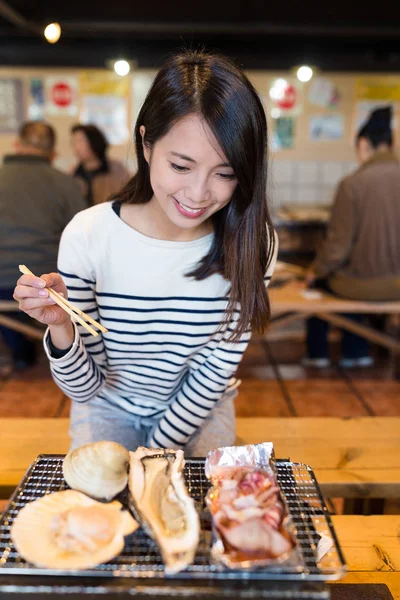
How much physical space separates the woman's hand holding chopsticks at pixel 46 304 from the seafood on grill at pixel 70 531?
356 millimetres

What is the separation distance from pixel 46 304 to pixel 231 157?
459 mm

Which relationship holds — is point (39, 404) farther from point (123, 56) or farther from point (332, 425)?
point (123, 56)

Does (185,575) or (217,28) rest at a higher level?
(217,28)

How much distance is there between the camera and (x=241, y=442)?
64.3 inches

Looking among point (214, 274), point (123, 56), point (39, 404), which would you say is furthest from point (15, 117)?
point (214, 274)

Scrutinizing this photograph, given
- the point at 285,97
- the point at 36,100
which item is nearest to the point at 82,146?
the point at 36,100

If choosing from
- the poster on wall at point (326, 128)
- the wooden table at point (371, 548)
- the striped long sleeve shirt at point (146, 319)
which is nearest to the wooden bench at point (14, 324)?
the striped long sleeve shirt at point (146, 319)

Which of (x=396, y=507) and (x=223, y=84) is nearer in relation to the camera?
(x=223, y=84)

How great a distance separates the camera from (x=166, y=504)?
2.96 feet

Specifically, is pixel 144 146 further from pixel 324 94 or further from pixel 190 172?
pixel 324 94

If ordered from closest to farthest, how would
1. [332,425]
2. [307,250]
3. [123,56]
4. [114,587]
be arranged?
[114,587] < [332,425] < [123,56] < [307,250]

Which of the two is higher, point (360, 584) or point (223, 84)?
point (223, 84)

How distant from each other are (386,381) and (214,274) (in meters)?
2.22

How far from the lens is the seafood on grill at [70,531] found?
80 centimetres
